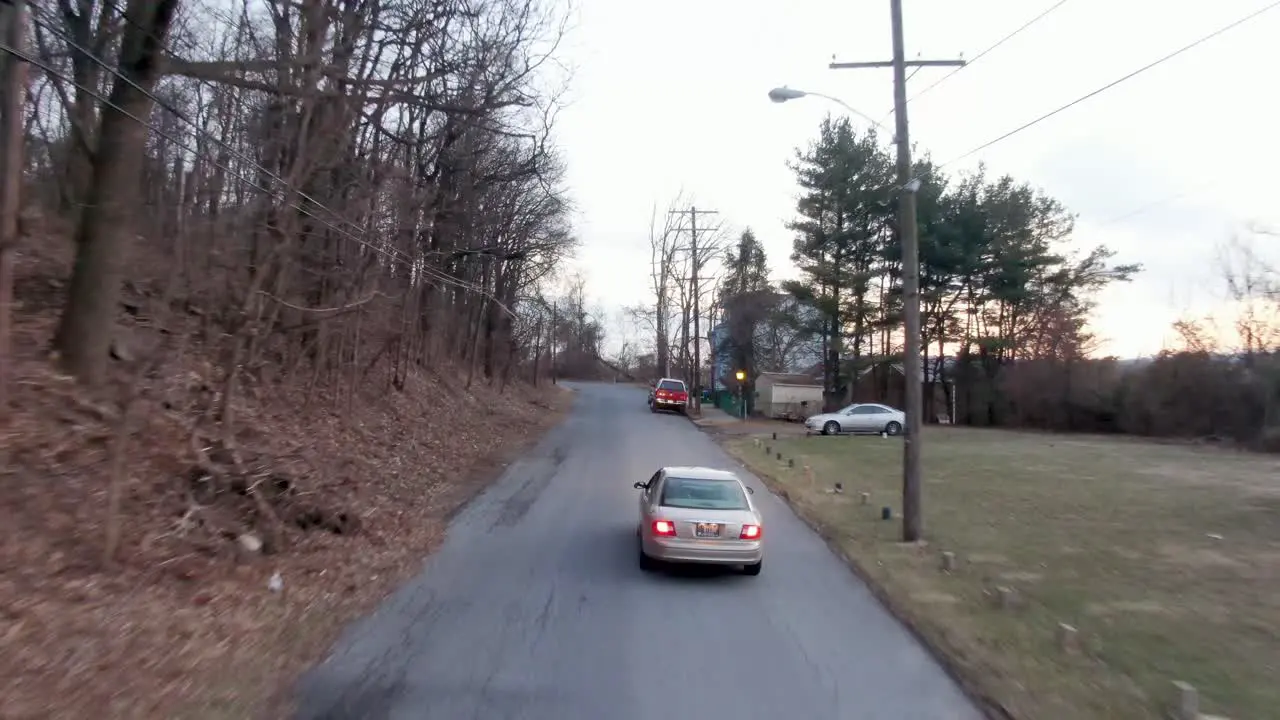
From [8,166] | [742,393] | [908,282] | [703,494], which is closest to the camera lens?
[8,166]

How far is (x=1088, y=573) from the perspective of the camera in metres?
12.0

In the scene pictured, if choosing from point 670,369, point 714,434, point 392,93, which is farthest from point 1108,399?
point 670,369

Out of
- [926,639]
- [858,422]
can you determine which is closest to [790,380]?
[858,422]

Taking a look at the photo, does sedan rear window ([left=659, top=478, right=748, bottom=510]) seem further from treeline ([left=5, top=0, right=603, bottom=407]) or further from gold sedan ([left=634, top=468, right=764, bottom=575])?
treeline ([left=5, top=0, right=603, bottom=407])

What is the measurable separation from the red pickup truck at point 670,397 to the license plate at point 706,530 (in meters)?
46.2

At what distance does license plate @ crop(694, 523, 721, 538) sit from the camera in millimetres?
11430

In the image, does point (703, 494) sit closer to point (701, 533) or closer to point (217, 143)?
point (701, 533)

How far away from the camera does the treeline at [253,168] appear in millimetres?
11742

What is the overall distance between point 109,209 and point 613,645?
8130 mm

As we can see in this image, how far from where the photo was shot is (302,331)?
22.5m

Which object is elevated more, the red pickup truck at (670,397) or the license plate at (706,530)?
the red pickup truck at (670,397)

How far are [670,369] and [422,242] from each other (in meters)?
69.4

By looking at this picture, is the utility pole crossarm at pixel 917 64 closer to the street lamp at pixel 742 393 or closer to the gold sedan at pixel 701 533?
the gold sedan at pixel 701 533

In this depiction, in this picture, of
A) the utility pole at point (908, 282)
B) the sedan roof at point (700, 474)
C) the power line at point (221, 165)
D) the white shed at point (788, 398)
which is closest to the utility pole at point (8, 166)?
the power line at point (221, 165)
